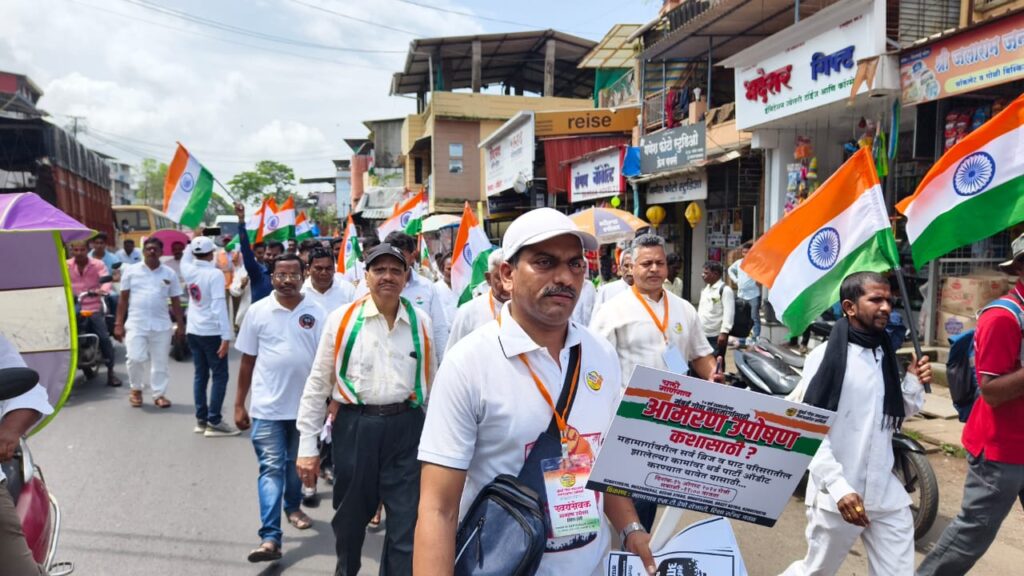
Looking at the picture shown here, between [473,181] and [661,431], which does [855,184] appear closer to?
[661,431]

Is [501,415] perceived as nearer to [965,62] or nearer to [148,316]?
[148,316]

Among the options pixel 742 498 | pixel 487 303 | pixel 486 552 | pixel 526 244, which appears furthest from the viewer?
pixel 487 303

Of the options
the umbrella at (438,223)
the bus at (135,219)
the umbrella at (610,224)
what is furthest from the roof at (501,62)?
the umbrella at (610,224)

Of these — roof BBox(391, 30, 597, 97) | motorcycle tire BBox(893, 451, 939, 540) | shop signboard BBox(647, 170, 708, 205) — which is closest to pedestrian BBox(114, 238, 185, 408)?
motorcycle tire BBox(893, 451, 939, 540)

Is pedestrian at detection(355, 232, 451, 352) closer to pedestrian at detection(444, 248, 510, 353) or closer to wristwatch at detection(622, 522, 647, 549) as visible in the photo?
pedestrian at detection(444, 248, 510, 353)

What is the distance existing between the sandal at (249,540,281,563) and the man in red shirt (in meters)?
3.49

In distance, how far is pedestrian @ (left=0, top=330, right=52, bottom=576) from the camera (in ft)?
7.48

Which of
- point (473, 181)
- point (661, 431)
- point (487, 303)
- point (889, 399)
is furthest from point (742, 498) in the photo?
point (473, 181)

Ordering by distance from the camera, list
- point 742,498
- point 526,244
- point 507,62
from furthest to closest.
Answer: point 507,62
point 742,498
point 526,244

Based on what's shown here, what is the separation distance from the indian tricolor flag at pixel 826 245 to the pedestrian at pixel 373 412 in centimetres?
194

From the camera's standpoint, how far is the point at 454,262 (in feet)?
25.9

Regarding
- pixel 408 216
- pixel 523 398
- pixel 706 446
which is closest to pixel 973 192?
pixel 706 446

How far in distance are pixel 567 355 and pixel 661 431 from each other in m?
0.33

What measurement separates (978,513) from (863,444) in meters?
0.70
